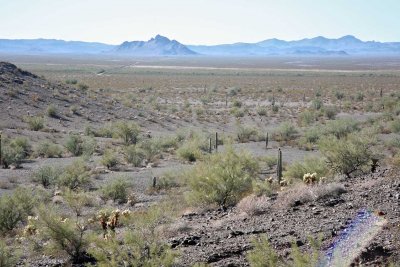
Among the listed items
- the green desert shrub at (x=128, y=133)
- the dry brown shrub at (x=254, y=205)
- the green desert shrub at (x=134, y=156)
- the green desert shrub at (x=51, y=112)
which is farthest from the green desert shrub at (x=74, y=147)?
the dry brown shrub at (x=254, y=205)

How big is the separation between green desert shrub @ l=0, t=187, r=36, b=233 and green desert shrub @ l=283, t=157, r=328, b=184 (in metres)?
9.27

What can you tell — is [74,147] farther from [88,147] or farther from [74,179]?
A: [74,179]

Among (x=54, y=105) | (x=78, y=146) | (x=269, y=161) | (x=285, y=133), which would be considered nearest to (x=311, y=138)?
(x=285, y=133)

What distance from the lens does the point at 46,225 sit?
1220cm

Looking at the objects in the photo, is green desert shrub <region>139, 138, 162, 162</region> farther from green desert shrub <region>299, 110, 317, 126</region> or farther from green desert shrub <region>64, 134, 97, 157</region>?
green desert shrub <region>299, 110, 317, 126</region>

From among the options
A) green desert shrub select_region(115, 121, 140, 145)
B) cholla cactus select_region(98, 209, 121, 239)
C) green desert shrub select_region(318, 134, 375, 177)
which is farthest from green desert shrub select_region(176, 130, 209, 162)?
cholla cactus select_region(98, 209, 121, 239)

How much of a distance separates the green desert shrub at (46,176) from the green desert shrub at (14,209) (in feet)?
18.6

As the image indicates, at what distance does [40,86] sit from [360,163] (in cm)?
3928

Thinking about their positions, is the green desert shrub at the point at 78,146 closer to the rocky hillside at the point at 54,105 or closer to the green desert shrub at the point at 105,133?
the green desert shrub at the point at 105,133

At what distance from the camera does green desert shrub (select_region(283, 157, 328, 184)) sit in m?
20.1

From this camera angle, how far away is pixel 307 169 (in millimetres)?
20641

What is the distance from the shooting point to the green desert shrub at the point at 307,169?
65.9 ft

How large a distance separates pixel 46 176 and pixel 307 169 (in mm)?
11171

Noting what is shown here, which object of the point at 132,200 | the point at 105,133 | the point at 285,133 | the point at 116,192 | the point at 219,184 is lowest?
the point at 105,133
